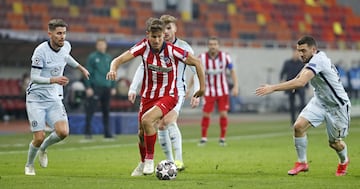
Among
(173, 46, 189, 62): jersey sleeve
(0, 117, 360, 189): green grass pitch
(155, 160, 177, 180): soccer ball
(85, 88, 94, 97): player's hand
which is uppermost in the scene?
(173, 46, 189, 62): jersey sleeve

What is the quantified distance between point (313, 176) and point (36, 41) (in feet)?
60.4

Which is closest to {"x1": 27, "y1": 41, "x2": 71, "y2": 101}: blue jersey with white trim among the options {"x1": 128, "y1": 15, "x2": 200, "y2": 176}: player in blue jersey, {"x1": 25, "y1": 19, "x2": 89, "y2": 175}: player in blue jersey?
{"x1": 25, "y1": 19, "x2": 89, "y2": 175}: player in blue jersey

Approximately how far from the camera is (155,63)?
12.2m

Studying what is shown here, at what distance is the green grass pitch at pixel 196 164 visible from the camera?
36.2 feet

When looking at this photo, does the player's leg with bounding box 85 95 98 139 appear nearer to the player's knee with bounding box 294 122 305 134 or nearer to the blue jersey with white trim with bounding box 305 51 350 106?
the player's knee with bounding box 294 122 305 134

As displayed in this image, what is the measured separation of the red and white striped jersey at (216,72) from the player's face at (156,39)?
801 centimetres

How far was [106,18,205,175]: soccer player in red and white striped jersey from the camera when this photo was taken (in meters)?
11.9

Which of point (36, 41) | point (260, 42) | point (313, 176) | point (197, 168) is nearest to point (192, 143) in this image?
point (197, 168)

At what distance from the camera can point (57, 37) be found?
13.0m

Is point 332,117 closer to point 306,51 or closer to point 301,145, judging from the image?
point 301,145

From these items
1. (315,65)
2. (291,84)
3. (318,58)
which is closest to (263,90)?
(291,84)

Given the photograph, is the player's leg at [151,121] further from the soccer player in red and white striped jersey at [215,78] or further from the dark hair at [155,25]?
the soccer player in red and white striped jersey at [215,78]

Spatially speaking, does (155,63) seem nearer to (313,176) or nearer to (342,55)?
(313,176)

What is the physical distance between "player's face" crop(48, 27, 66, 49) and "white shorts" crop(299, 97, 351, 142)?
3.51 m
